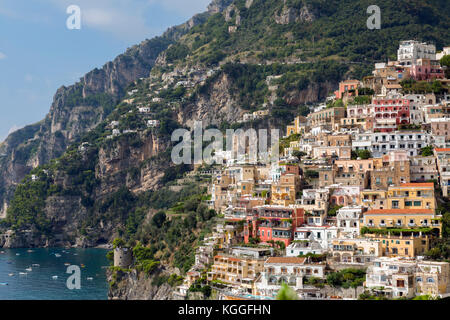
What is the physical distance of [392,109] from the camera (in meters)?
54.3

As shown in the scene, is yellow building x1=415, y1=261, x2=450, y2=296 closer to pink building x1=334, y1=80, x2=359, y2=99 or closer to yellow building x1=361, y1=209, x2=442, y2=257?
yellow building x1=361, y1=209, x2=442, y2=257

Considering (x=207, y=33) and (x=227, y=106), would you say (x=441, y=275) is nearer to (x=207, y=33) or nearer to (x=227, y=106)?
(x=227, y=106)

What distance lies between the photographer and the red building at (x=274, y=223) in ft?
139

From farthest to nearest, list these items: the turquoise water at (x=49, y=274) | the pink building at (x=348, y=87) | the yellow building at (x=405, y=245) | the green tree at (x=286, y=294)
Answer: the pink building at (x=348, y=87) < the turquoise water at (x=49, y=274) < the yellow building at (x=405, y=245) < the green tree at (x=286, y=294)

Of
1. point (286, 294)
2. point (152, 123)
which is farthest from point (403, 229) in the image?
point (152, 123)

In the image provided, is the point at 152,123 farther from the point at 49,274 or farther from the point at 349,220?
the point at 349,220

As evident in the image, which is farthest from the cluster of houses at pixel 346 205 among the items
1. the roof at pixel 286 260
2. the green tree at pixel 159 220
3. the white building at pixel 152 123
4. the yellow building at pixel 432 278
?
the white building at pixel 152 123

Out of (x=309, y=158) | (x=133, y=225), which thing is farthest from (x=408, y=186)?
(x=133, y=225)

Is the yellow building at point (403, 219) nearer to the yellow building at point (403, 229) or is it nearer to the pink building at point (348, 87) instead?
the yellow building at point (403, 229)

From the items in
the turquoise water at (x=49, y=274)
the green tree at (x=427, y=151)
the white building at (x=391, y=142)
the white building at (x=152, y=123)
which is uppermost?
the white building at (x=152, y=123)

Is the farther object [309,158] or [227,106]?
[227,106]

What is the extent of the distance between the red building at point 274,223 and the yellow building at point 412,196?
21.9ft
